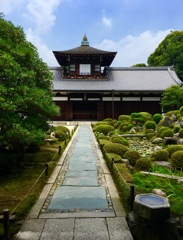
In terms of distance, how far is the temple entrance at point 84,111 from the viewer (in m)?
34.8

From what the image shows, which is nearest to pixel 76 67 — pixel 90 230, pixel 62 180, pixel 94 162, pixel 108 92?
pixel 108 92

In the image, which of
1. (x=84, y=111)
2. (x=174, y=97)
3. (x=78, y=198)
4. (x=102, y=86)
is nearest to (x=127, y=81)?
(x=102, y=86)

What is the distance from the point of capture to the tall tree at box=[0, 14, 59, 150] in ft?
25.1

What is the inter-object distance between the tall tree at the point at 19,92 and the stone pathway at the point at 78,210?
201cm

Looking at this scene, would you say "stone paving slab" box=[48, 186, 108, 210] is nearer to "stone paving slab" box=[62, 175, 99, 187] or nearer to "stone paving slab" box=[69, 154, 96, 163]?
"stone paving slab" box=[62, 175, 99, 187]

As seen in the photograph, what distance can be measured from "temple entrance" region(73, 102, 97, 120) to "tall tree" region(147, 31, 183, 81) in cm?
2591

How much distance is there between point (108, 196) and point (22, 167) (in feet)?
15.4

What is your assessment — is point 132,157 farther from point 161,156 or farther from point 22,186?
point 22,186

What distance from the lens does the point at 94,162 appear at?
11.3 m

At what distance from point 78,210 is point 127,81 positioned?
31.1 meters

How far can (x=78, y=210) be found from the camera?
613 cm

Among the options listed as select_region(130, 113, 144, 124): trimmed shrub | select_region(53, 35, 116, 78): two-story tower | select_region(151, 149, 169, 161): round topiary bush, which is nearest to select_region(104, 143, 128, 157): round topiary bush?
select_region(151, 149, 169, 161): round topiary bush

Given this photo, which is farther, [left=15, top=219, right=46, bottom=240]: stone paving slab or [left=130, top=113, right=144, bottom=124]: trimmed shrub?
[left=130, top=113, right=144, bottom=124]: trimmed shrub

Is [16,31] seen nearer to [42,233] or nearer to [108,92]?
[42,233]
